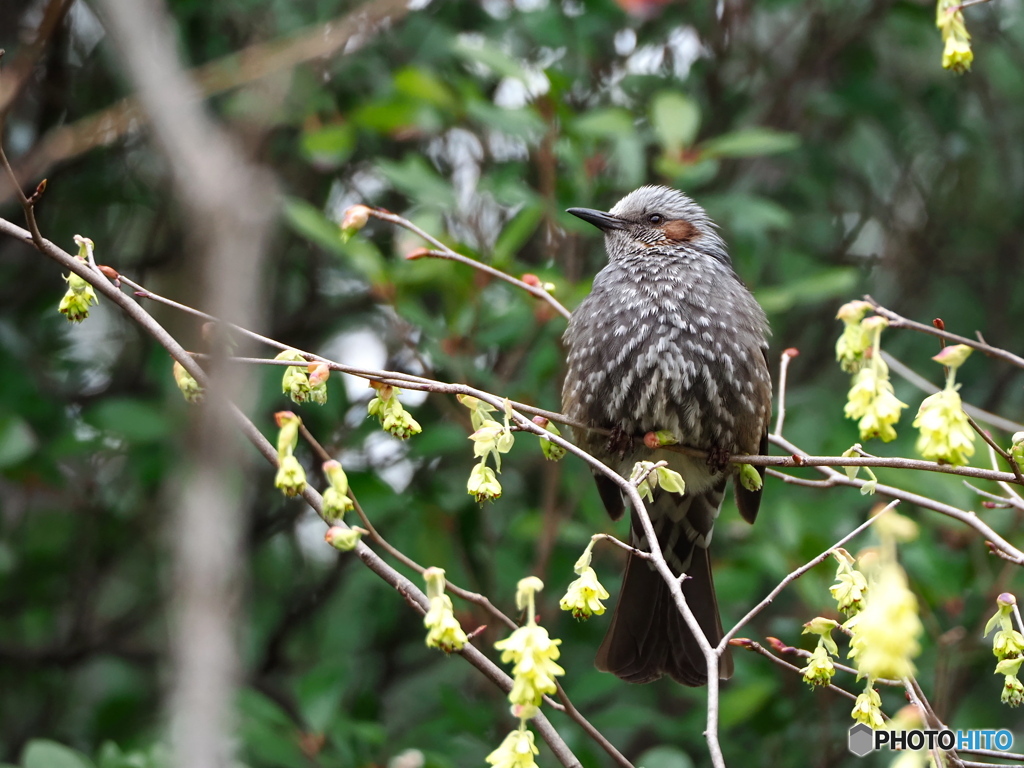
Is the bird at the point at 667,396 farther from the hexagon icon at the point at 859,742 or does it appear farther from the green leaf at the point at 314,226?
the green leaf at the point at 314,226

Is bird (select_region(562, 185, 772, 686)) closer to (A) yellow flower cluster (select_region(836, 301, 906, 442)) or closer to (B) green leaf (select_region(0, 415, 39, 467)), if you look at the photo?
(A) yellow flower cluster (select_region(836, 301, 906, 442))

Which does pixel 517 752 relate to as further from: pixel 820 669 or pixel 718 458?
pixel 718 458

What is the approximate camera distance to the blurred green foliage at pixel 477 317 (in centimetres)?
427

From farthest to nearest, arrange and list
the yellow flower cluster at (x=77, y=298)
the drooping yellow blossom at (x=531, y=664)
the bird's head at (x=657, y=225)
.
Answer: the bird's head at (x=657, y=225)
the yellow flower cluster at (x=77, y=298)
the drooping yellow blossom at (x=531, y=664)

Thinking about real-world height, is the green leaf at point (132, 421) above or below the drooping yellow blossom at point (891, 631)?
above

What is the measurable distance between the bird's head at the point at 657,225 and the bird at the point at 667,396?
82 millimetres

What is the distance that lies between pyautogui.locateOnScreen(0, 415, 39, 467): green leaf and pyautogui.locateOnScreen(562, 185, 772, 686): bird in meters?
2.00

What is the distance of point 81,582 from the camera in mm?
5215

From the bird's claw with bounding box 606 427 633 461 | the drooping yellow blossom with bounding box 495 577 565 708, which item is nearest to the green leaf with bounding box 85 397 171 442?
the bird's claw with bounding box 606 427 633 461

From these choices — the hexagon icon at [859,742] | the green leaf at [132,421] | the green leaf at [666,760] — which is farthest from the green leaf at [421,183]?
the hexagon icon at [859,742]

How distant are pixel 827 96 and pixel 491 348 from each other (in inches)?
80.4

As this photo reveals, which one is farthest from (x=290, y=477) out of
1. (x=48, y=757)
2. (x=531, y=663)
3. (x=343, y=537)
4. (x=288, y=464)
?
(x=48, y=757)

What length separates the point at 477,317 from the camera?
14.1ft

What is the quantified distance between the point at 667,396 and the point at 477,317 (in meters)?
0.93
